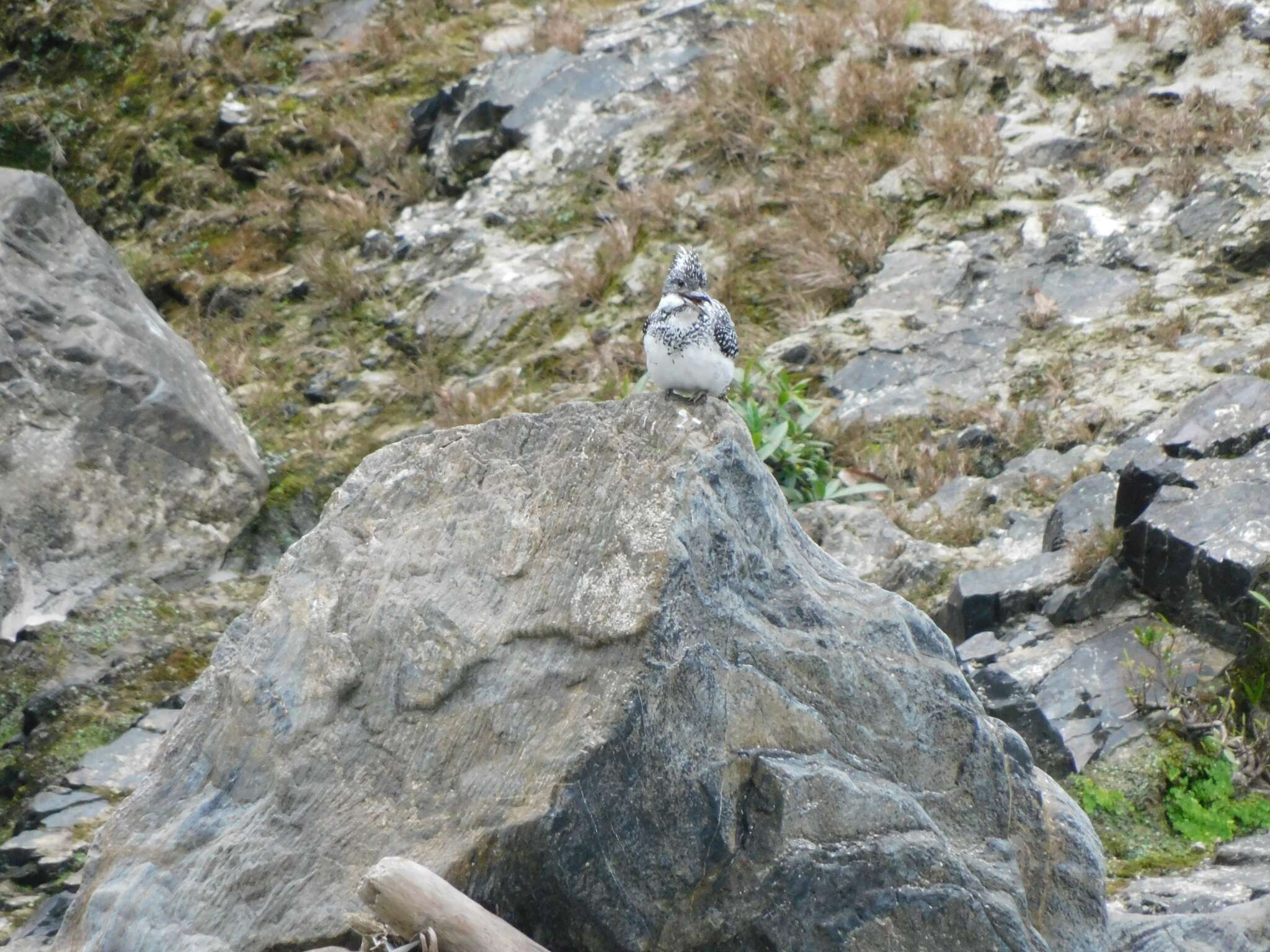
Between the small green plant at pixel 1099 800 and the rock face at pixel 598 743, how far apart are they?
1753mm

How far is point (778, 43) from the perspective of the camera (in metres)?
15.8

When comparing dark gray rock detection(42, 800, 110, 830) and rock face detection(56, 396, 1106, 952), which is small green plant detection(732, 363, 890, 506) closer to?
rock face detection(56, 396, 1106, 952)

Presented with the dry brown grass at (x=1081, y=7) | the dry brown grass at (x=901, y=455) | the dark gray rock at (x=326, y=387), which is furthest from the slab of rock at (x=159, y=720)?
the dry brown grass at (x=1081, y=7)

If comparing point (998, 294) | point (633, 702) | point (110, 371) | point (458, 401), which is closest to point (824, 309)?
point (998, 294)

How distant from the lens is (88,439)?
36.0ft

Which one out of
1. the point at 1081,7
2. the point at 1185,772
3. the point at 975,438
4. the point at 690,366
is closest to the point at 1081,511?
the point at 975,438

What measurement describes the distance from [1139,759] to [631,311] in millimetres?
Answer: 7378

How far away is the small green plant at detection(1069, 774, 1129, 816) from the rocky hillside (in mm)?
26

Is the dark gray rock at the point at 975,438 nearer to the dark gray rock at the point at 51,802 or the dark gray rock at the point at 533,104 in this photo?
the dark gray rock at the point at 533,104

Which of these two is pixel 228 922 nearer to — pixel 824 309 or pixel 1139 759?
pixel 1139 759

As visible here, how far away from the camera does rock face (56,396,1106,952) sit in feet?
18.0

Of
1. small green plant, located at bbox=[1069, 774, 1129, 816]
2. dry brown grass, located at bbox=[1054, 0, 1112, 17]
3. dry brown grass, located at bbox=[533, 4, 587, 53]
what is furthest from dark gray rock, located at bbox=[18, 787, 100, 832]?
dry brown grass, located at bbox=[1054, 0, 1112, 17]

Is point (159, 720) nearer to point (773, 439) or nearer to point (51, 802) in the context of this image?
point (51, 802)

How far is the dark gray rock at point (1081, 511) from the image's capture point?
9953mm
